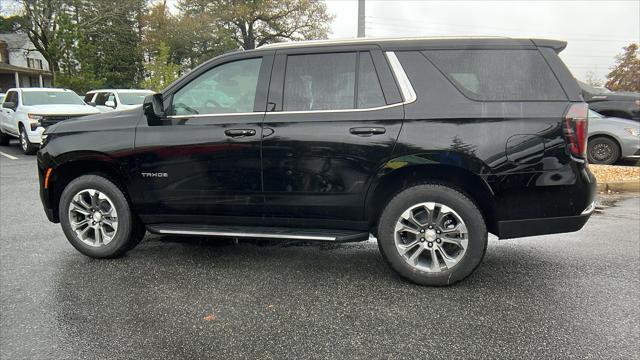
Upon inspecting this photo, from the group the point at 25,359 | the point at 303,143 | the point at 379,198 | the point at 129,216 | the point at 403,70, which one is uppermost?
the point at 403,70

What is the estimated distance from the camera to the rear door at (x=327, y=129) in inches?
140

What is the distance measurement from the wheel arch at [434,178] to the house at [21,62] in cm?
4782

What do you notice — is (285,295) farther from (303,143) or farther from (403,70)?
(403,70)

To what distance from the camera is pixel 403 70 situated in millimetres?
3611

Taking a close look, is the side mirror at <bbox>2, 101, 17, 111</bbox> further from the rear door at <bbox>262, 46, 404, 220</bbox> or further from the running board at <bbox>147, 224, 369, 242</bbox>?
the rear door at <bbox>262, 46, 404, 220</bbox>

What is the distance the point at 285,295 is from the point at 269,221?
67 cm

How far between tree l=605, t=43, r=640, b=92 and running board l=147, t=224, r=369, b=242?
43.1 m

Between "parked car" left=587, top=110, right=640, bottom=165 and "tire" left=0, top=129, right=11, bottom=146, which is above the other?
"parked car" left=587, top=110, right=640, bottom=165

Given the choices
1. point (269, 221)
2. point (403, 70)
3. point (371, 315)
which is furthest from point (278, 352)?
point (403, 70)

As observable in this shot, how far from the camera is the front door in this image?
12.5ft

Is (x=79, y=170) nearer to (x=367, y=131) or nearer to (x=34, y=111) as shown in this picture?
(x=367, y=131)

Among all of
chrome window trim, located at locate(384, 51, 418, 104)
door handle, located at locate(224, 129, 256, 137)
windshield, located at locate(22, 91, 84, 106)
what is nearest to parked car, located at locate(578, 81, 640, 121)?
chrome window trim, located at locate(384, 51, 418, 104)

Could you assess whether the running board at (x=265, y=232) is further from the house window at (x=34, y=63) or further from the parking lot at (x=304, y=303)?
the house window at (x=34, y=63)

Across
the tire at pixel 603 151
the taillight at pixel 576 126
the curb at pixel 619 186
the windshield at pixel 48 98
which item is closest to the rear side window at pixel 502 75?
the taillight at pixel 576 126
